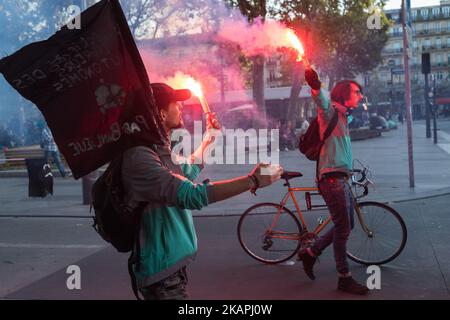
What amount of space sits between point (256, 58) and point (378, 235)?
27.6 feet

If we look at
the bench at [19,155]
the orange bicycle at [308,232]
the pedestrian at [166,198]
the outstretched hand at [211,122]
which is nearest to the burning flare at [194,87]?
the outstretched hand at [211,122]

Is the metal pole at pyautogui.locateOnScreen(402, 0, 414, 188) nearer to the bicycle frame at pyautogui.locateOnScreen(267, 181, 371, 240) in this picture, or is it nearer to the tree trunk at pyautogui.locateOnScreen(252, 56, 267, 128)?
the bicycle frame at pyautogui.locateOnScreen(267, 181, 371, 240)

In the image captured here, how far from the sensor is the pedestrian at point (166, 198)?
240 cm

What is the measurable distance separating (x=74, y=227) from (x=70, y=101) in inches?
253

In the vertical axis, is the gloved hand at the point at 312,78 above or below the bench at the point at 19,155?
above

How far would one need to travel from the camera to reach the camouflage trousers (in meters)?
2.62

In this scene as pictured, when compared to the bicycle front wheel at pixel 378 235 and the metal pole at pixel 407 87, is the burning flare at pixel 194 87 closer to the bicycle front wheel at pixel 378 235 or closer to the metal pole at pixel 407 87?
the bicycle front wheel at pixel 378 235

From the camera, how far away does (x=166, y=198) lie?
2.44 metres

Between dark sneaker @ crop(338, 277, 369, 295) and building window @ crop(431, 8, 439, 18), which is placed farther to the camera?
building window @ crop(431, 8, 439, 18)

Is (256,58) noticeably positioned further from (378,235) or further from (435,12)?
(435,12)

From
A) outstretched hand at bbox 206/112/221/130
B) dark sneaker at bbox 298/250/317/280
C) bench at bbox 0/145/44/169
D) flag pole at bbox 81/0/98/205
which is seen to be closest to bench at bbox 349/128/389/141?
bench at bbox 0/145/44/169

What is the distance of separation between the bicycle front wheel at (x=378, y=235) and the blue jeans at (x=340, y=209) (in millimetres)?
785
